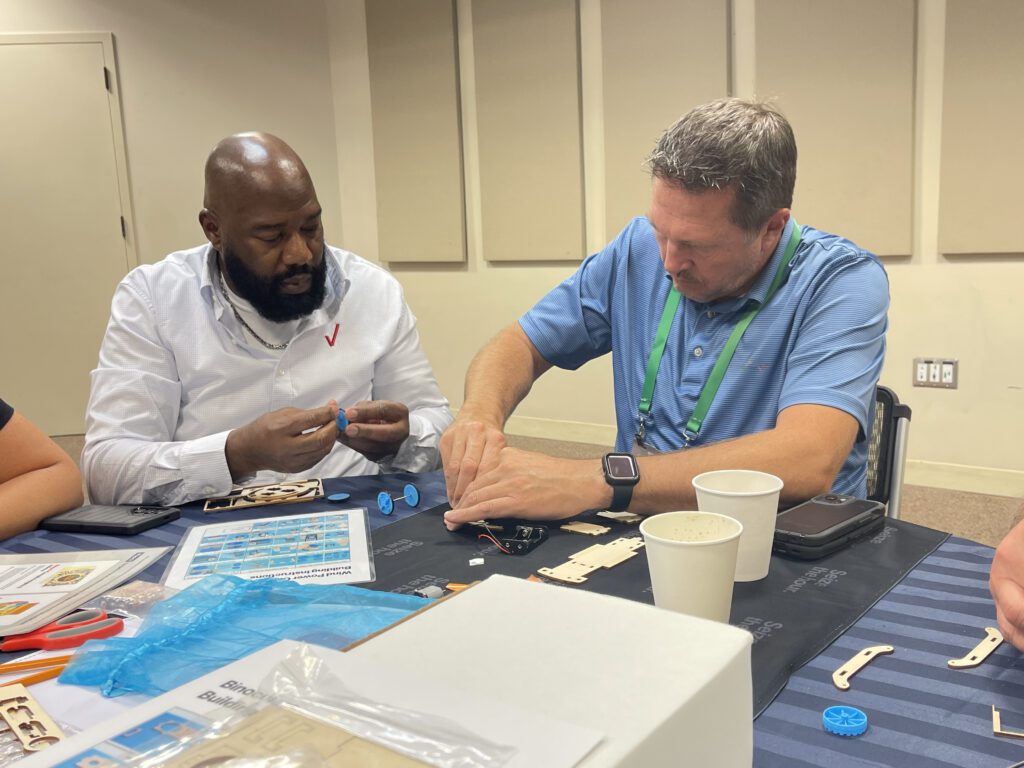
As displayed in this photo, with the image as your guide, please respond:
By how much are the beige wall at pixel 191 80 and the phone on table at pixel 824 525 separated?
463cm

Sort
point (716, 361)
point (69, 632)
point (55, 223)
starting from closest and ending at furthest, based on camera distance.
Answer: point (69, 632)
point (716, 361)
point (55, 223)

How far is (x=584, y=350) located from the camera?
2137mm

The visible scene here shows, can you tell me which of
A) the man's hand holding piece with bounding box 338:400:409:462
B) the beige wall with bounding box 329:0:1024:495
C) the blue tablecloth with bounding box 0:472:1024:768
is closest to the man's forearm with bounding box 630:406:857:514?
the blue tablecloth with bounding box 0:472:1024:768

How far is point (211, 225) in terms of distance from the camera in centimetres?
210

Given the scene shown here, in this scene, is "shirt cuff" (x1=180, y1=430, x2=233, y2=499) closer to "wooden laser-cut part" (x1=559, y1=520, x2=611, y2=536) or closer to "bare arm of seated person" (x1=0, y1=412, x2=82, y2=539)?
"bare arm of seated person" (x1=0, y1=412, x2=82, y2=539)

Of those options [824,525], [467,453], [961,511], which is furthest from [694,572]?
[961,511]

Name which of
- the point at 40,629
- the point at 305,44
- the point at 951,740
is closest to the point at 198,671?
the point at 40,629

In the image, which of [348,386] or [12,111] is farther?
[12,111]

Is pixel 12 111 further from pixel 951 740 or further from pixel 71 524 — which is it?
pixel 951 740

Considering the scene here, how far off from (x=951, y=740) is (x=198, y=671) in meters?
0.70

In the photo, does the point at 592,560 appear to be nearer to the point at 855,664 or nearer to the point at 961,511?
the point at 855,664

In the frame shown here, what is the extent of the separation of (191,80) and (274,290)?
144 inches

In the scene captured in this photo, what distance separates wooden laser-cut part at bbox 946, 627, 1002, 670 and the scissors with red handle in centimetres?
95

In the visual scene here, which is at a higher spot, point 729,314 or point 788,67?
point 788,67
